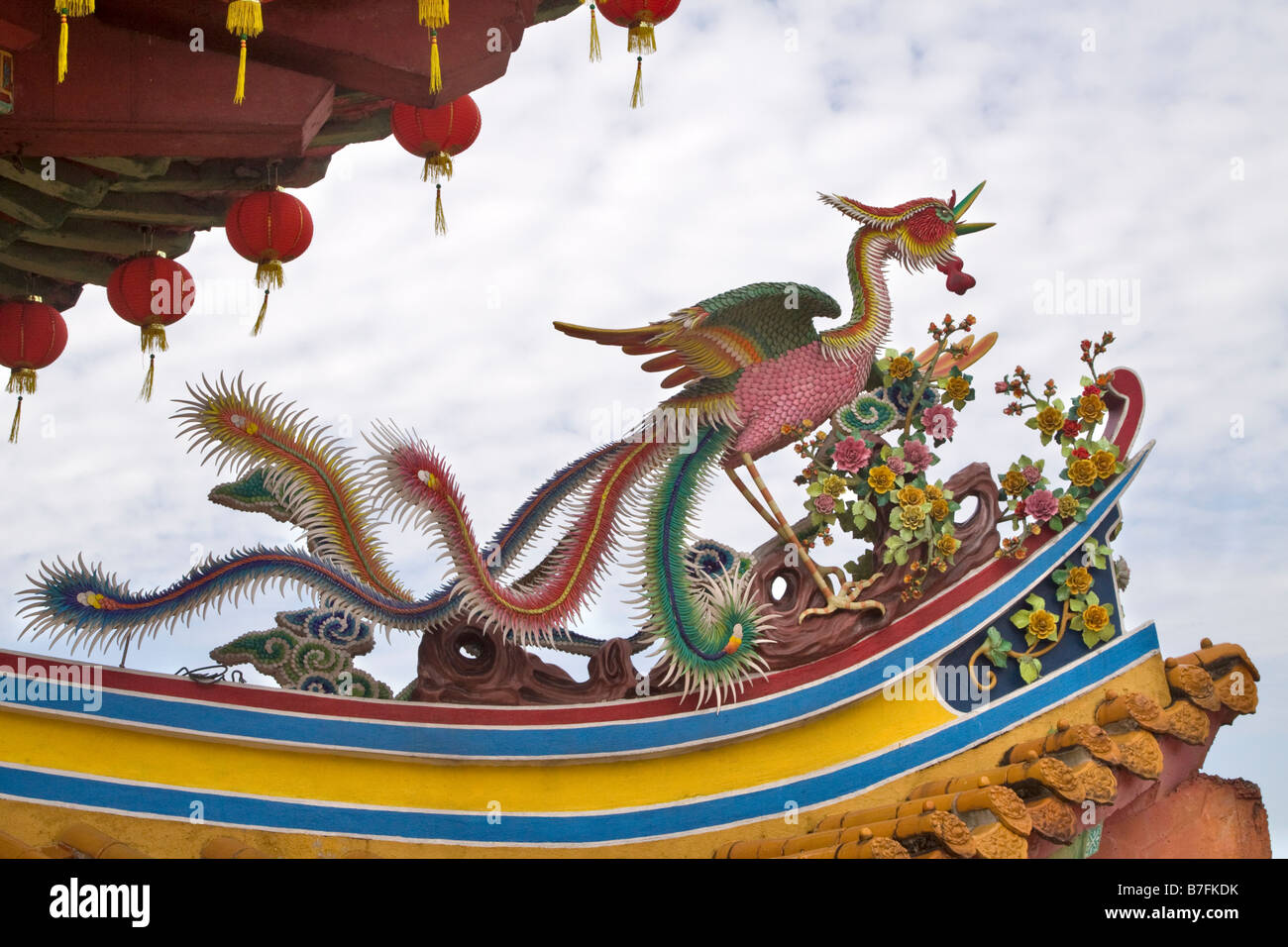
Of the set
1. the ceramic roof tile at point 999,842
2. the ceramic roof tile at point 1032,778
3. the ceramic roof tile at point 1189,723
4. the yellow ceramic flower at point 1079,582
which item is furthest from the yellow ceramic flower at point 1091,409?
the ceramic roof tile at point 999,842

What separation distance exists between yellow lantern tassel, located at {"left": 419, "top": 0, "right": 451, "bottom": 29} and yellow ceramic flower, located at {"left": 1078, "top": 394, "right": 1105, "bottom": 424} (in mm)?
3181

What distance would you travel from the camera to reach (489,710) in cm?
614

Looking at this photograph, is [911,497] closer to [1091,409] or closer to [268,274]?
[1091,409]

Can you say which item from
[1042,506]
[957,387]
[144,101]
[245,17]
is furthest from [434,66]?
[1042,506]

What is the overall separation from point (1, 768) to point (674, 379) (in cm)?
304

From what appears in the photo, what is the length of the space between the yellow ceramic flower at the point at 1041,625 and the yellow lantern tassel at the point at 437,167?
3103 mm

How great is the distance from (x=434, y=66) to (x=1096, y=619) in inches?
137

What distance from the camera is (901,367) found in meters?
6.75

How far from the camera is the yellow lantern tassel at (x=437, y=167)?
664 centimetres

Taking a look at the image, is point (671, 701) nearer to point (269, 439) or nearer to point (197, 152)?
point (269, 439)
